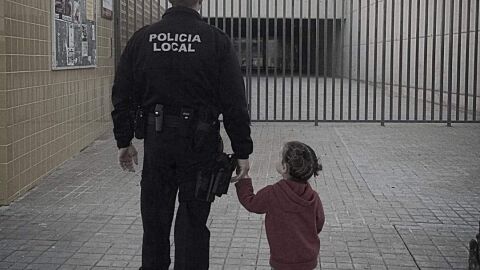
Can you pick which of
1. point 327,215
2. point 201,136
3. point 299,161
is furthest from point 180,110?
point 327,215

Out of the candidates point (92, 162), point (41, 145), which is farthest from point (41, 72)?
point (92, 162)

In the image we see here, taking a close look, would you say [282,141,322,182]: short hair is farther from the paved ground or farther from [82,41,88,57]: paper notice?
[82,41,88,57]: paper notice

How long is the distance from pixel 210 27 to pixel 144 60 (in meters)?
0.45

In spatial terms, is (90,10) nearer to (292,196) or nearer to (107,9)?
(107,9)

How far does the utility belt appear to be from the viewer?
4078 mm

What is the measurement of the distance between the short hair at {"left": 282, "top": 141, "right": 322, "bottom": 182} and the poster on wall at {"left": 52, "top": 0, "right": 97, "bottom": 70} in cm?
504

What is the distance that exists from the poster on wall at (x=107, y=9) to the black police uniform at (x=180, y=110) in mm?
6793

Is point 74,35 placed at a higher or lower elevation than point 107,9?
lower

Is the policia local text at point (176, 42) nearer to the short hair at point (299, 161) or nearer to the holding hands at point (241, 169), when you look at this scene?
the holding hands at point (241, 169)

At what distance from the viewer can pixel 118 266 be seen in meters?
5.08

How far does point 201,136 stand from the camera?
405cm

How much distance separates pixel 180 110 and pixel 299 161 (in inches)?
32.1

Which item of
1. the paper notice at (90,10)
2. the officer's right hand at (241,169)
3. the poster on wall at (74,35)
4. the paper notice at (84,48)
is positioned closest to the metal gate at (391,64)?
the paper notice at (90,10)

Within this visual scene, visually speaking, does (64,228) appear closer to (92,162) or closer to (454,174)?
(92,162)
